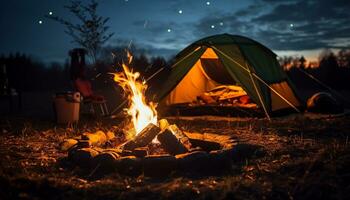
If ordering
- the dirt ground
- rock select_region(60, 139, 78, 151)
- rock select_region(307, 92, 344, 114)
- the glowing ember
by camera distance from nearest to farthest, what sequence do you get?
the dirt ground
rock select_region(60, 139, 78, 151)
the glowing ember
rock select_region(307, 92, 344, 114)

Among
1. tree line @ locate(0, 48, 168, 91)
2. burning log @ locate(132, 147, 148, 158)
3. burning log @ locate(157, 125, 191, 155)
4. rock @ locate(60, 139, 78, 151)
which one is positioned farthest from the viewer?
tree line @ locate(0, 48, 168, 91)

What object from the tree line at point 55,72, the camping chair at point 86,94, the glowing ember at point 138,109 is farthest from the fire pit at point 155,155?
the tree line at point 55,72

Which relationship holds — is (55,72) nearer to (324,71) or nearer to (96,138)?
(324,71)

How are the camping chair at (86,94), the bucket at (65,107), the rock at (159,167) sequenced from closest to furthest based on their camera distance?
the rock at (159,167), the bucket at (65,107), the camping chair at (86,94)

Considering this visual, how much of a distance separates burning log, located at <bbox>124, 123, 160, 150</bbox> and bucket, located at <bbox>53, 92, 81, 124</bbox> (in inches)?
164

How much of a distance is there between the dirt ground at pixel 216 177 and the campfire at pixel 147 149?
0.60 ft

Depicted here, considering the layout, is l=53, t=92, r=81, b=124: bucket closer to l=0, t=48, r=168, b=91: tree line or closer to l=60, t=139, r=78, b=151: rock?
l=60, t=139, r=78, b=151: rock

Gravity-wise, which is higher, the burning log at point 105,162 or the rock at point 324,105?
the rock at point 324,105

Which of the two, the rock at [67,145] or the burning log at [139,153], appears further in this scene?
the rock at [67,145]

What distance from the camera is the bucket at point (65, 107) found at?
9.94 meters

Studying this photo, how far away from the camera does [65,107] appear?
9.96 meters

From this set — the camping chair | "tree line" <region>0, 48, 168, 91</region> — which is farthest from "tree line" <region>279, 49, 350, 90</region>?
→ the camping chair

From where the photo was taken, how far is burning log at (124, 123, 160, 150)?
6.18 meters

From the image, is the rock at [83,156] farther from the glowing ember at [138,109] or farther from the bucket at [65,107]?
the bucket at [65,107]
